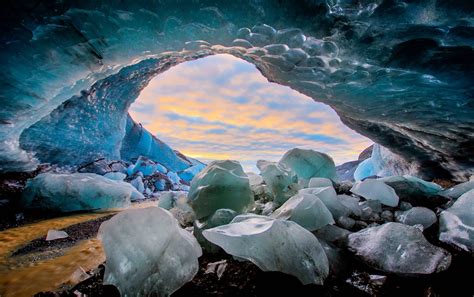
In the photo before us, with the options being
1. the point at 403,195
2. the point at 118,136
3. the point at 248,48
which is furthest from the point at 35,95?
the point at 118,136

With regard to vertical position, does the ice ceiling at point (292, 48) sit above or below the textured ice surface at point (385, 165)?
above

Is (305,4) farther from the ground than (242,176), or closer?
farther from the ground

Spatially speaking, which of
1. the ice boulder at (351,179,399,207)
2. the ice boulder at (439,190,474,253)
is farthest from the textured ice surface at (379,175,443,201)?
the ice boulder at (439,190,474,253)

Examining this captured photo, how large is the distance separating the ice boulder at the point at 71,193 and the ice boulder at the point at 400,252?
10.9ft

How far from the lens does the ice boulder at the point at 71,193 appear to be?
3.02m

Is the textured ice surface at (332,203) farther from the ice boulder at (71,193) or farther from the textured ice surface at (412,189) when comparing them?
the ice boulder at (71,193)

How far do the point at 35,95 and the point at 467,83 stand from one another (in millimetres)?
3769

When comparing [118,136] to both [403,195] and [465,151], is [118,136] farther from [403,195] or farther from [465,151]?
[465,151]

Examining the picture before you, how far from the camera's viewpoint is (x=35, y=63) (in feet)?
5.88

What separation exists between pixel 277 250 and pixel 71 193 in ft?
10.7

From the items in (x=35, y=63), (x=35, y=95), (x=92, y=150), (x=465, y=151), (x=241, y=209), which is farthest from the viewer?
(x=92, y=150)

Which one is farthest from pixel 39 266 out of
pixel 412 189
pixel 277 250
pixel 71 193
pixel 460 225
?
pixel 412 189

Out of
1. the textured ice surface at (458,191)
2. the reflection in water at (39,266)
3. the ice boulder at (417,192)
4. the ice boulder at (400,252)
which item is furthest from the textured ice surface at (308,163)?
the reflection in water at (39,266)

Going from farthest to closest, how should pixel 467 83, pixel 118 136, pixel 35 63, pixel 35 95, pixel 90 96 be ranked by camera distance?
pixel 118 136 → pixel 90 96 → pixel 35 95 → pixel 467 83 → pixel 35 63
